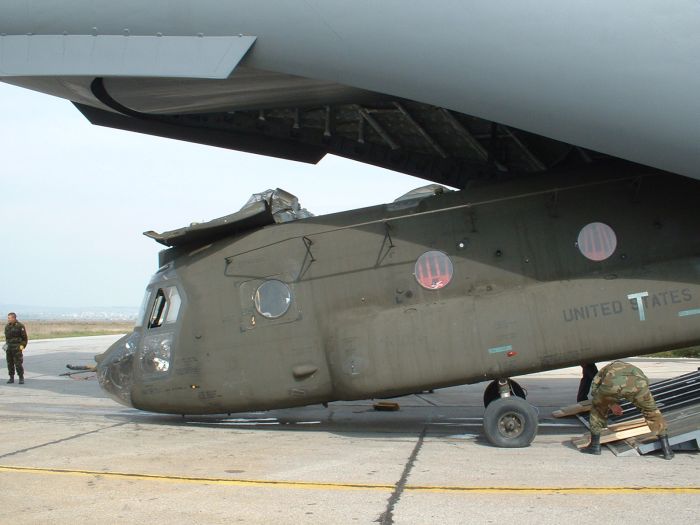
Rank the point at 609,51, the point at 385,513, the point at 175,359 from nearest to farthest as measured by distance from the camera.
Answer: the point at 385,513 < the point at 609,51 < the point at 175,359

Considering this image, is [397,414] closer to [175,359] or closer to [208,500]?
[175,359]

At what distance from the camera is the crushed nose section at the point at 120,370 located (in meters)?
11.2

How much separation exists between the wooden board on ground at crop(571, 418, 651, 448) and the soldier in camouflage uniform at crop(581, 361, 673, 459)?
0.26 metres

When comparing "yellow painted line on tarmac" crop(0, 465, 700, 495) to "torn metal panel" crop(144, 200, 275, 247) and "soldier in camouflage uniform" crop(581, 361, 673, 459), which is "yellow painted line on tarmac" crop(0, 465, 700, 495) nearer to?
"soldier in camouflage uniform" crop(581, 361, 673, 459)

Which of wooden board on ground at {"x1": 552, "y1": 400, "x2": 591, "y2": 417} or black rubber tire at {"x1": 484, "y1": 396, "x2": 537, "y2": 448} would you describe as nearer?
black rubber tire at {"x1": 484, "y1": 396, "x2": 537, "y2": 448}

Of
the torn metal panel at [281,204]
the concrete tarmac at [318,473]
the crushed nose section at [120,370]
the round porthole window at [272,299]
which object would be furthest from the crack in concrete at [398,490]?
the crushed nose section at [120,370]

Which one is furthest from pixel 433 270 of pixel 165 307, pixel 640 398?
pixel 165 307

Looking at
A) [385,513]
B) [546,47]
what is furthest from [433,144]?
[385,513]

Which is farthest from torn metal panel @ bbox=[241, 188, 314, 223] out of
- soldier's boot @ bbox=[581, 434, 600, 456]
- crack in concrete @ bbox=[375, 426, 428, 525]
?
soldier's boot @ bbox=[581, 434, 600, 456]

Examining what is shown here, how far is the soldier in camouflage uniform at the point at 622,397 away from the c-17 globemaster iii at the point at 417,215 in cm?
71

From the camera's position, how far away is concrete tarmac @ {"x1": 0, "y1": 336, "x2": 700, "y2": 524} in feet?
20.9

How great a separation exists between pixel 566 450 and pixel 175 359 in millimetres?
5524

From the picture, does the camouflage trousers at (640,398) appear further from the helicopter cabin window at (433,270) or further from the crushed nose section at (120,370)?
the crushed nose section at (120,370)

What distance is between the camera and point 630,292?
921 centimetres
